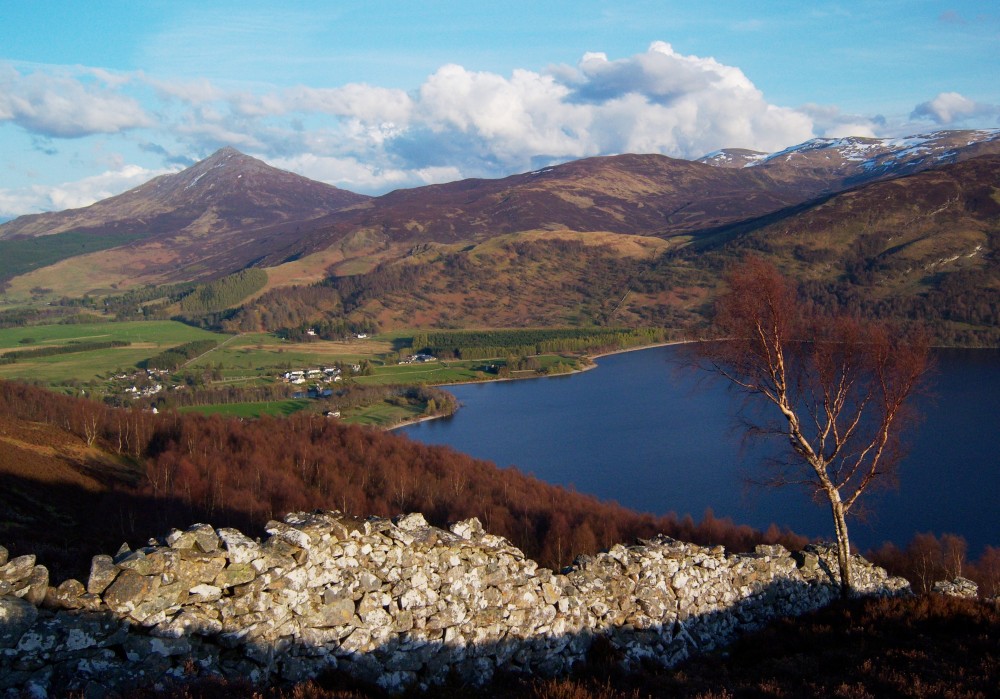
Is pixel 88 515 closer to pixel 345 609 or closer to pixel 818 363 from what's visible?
pixel 345 609

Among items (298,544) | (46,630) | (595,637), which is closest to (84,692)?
(46,630)

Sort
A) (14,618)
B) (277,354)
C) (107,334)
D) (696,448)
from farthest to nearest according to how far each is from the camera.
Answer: (107,334)
(277,354)
(696,448)
(14,618)

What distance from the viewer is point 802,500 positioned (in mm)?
46969

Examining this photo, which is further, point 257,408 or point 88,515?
point 257,408

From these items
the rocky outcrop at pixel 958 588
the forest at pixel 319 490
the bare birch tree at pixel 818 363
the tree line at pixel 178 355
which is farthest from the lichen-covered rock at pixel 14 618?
the tree line at pixel 178 355

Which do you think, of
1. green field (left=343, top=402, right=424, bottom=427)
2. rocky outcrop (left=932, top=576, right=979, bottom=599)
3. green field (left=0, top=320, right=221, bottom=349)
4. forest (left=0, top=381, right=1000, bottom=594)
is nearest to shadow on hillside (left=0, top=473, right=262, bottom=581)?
forest (left=0, top=381, right=1000, bottom=594)

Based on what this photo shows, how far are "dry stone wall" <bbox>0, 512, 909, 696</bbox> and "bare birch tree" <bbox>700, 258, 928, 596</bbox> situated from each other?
10.6 ft

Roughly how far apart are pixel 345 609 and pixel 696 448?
188 feet

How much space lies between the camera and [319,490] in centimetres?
3000

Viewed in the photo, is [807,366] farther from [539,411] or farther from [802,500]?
[539,411]

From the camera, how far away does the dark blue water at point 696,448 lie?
145 ft

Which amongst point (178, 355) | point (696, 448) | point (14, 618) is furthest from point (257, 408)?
point (14, 618)

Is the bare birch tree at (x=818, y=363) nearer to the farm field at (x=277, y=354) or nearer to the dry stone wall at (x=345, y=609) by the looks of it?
the dry stone wall at (x=345, y=609)

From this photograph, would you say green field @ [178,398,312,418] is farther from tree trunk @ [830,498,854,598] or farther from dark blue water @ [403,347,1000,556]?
tree trunk @ [830,498,854,598]
